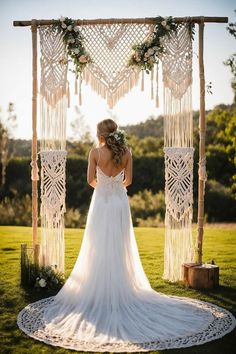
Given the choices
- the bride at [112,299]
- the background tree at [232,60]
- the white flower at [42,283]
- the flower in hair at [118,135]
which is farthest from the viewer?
the background tree at [232,60]

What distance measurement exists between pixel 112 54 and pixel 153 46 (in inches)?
17.3

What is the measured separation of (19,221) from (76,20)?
694cm

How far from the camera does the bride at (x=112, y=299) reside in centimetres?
360

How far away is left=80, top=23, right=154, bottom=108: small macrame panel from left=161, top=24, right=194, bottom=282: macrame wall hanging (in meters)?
0.34

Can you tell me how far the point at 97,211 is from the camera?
4.27 metres

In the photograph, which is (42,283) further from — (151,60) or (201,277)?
(151,60)

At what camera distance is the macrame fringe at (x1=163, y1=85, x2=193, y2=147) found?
198 inches

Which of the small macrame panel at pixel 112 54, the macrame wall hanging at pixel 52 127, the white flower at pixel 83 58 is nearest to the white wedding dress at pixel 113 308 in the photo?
the macrame wall hanging at pixel 52 127

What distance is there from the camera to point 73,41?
194 inches

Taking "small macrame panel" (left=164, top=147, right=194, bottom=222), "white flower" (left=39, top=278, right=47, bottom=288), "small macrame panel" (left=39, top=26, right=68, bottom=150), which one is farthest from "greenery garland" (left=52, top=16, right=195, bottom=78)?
"white flower" (left=39, top=278, right=47, bottom=288)

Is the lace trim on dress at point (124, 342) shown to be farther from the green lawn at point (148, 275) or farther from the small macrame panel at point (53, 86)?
the small macrame panel at point (53, 86)

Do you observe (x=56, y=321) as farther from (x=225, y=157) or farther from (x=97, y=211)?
(x=225, y=157)

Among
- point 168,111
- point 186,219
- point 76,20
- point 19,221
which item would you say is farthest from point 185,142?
point 19,221

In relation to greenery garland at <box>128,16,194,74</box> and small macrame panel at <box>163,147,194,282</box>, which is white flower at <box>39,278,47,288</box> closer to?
small macrame panel at <box>163,147,194,282</box>
